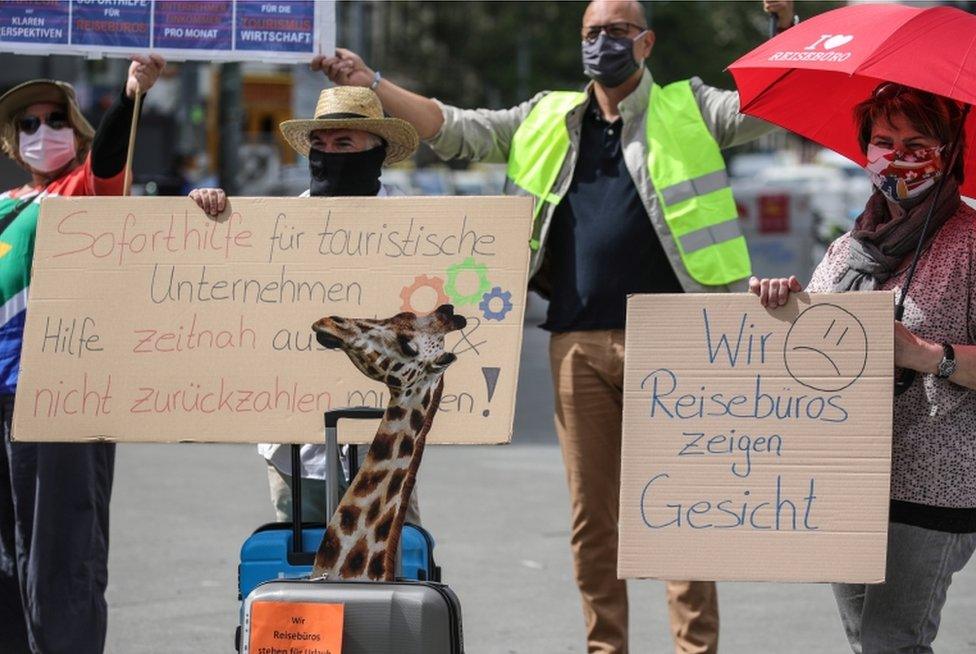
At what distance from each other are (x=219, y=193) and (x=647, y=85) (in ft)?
5.41

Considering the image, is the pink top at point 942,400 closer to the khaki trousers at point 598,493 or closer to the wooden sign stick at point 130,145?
the khaki trousers at point 598,493

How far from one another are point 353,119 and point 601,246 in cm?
98

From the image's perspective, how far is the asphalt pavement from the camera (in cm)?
626

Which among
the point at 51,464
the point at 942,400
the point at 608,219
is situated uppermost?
the point at 608,219

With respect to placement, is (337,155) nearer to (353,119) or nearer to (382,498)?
(353,119)

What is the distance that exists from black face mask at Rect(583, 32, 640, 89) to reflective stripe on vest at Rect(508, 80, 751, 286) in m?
0.12

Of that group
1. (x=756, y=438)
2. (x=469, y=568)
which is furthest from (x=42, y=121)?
(x=469, y=568)

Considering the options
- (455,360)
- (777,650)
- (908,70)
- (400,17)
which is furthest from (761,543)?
(400,17)

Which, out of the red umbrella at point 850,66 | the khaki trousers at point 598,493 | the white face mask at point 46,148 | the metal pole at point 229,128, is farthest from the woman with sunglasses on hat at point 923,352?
the metal pole at point 229,128

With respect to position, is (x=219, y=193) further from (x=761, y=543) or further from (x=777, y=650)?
(x=777, y=650)

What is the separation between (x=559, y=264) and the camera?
528 centimetres

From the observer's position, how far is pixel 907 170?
386cm

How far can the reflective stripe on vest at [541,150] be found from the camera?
527cm

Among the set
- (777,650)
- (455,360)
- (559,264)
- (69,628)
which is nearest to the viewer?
(455,360)
